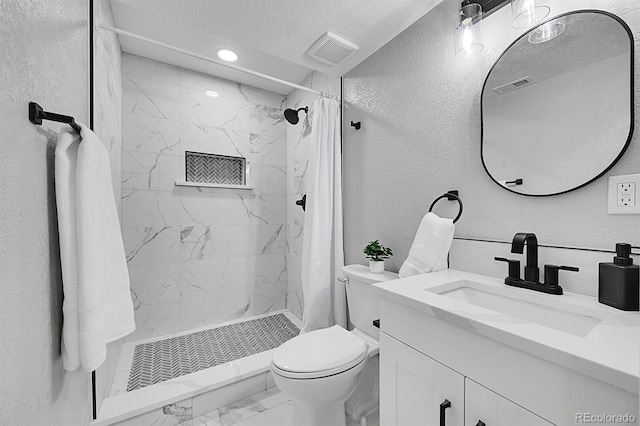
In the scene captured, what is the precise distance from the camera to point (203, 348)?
207 cm

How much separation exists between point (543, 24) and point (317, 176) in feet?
4.43

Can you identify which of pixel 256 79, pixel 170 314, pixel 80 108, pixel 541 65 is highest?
pixel 256 79

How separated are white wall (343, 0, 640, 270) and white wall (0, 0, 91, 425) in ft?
4.99

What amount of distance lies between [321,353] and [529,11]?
5.36 feet

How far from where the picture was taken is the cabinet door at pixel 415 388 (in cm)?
75

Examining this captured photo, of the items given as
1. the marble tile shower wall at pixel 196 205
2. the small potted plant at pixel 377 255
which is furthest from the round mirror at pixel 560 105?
the marble tile shower wall at pixel 196 205

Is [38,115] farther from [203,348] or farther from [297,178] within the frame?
[297,178]

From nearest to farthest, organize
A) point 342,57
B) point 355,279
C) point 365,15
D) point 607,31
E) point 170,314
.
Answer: point 607,31 < point 365,15 < point 355,279 < point 342,57 < point 170,314

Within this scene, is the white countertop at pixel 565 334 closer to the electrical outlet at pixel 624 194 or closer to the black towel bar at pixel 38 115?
the electrical outlet at pixel 624 194

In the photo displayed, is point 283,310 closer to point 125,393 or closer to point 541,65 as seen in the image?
point 125,393

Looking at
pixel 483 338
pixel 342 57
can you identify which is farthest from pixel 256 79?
pixel 483 338

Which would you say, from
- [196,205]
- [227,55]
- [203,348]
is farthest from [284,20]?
[203,348]

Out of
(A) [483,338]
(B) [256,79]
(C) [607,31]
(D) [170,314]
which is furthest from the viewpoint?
(B) [256,79]

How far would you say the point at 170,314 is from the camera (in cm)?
229
